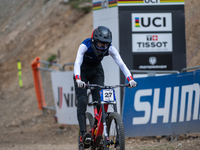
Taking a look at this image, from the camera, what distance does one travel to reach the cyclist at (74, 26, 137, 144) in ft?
18.2

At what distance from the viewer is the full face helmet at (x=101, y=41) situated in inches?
216

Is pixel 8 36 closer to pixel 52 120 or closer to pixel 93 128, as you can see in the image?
pixel 52 120

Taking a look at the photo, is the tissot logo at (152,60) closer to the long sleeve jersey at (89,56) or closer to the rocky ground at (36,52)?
the rocky ground at (36,52)

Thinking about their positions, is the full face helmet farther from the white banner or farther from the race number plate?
the white banner

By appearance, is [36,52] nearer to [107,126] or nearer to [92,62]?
[92,62]

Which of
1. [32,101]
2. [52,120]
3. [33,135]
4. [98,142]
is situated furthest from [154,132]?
[32,101]

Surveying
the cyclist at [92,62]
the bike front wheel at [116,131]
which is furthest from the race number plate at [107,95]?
the cyclist at [92,62]

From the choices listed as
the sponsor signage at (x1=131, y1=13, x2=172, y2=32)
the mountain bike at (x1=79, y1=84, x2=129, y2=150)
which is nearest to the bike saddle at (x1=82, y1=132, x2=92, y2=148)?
the mountain bike at (x1=79, y1=84, x2=129, y2=150)

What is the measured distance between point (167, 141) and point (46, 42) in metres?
12.9

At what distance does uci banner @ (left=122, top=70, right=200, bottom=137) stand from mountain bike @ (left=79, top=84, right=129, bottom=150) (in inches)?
87.7

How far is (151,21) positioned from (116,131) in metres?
5.05

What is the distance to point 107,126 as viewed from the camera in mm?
5527

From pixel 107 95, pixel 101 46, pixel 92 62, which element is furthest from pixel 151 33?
pixel 107 95

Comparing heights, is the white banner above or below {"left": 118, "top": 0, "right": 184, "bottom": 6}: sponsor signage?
below
